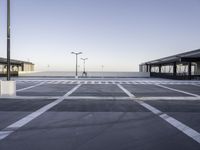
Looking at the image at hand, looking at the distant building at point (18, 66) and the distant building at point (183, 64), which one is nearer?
the distant building at point (183, 64)

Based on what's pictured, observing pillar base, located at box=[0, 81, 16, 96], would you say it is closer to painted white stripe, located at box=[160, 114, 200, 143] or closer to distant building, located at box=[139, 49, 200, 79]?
painted white stripe, located at box=[160, 114, 200, 143]

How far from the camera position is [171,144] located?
5172 mm

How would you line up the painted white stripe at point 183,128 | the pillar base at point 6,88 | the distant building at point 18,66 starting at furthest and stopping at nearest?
the distant building at point 18,66 < the pillar base at point 6,88 < the painted white stripe at point 183,128

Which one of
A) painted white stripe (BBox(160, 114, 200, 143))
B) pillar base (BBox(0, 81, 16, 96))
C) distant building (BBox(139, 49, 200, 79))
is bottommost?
painted white stripe (BBox(160, 114, 200, 143))

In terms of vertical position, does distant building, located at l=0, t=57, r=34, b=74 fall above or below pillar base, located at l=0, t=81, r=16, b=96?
above

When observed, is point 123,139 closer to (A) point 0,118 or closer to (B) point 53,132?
(B) point 53,132

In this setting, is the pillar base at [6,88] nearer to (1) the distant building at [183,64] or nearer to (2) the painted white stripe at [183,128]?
(2) the painted white stripe at [183,128]

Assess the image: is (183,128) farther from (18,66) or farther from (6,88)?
(18,66)

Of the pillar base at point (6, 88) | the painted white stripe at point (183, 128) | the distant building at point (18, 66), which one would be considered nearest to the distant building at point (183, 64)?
the pillar base at point (6, 88)

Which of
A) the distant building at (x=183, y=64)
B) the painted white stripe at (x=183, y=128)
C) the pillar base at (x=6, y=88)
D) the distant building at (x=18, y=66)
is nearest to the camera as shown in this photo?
the painted white stripe at (x=183, y=128)

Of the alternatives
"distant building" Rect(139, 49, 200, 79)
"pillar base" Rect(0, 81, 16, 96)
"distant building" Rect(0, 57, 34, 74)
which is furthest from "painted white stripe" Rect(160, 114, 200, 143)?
"distant building" Rect(0, 57, 34, 74)

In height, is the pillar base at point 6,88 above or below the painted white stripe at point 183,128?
above

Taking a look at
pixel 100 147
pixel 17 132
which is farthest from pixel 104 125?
pixel 17 132

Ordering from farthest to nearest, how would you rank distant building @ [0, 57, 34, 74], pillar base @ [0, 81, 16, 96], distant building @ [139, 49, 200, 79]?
distant building @ [0, 57, 34, 74]
distant building @ [139, 49, 200, 79]
pillar base @ [0, 81, 16, 96]
